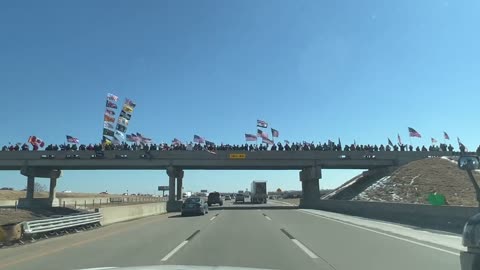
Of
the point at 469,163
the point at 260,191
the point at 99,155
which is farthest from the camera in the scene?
the point at 260,191

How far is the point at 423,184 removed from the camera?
5544cm

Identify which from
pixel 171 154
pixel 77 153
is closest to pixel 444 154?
pixel 171 154

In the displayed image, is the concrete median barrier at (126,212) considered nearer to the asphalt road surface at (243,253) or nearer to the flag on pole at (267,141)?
the asphalt road surface at (243,253)

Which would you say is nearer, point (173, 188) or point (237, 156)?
point (237, 156)

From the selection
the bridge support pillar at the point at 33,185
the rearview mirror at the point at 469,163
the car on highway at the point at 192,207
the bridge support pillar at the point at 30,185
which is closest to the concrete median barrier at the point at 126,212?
the car on highway at the point at 192,207

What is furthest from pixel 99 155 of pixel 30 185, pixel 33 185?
pixel 33 185

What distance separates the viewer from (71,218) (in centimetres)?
2514

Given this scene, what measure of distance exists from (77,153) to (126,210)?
98.4 feet

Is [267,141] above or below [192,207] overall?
above

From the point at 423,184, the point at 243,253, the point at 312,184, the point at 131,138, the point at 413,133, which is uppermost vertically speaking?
the point at 131,138

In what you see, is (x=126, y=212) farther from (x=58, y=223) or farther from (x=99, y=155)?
(x=99, y=155)

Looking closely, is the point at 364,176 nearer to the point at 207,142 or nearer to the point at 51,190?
the point at 207,142

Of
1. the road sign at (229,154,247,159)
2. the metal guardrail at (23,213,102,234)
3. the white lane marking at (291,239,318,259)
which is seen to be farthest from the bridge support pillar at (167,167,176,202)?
the white lane marking at (291,239,318,259)

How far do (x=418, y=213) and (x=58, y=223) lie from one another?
56.9 ft
